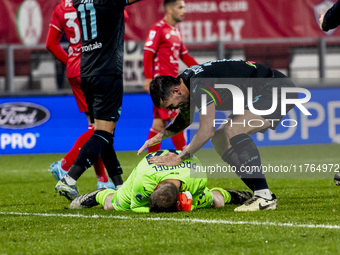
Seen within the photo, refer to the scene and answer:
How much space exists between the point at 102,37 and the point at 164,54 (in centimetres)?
341

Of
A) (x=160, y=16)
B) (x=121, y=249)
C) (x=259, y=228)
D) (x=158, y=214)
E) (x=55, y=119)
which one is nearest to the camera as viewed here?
(x=121, y=249)

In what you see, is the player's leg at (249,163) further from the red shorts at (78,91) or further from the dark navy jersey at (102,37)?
the red shorts at (78,91)

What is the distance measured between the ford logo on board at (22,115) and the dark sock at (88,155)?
22.6ft

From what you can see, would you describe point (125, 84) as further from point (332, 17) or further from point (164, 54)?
point (332, 17)

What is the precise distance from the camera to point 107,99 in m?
7.04

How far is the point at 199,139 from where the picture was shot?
19.2 feet

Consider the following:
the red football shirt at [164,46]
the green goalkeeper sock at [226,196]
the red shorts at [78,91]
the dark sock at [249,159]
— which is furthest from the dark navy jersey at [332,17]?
the red football shirt at [164,46]

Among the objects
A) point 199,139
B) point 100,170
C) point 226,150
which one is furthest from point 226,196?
point 100,170

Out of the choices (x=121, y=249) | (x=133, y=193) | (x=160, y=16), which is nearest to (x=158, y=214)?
(x=133, y=193)

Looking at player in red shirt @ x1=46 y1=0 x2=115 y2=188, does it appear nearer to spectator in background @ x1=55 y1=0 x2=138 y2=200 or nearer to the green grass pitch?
the green grass pitch

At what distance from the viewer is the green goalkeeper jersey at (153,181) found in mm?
5918

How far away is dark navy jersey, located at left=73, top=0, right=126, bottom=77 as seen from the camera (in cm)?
712

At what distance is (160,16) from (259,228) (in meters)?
11.9

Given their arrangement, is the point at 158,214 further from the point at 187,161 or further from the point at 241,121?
the point at 241,121
